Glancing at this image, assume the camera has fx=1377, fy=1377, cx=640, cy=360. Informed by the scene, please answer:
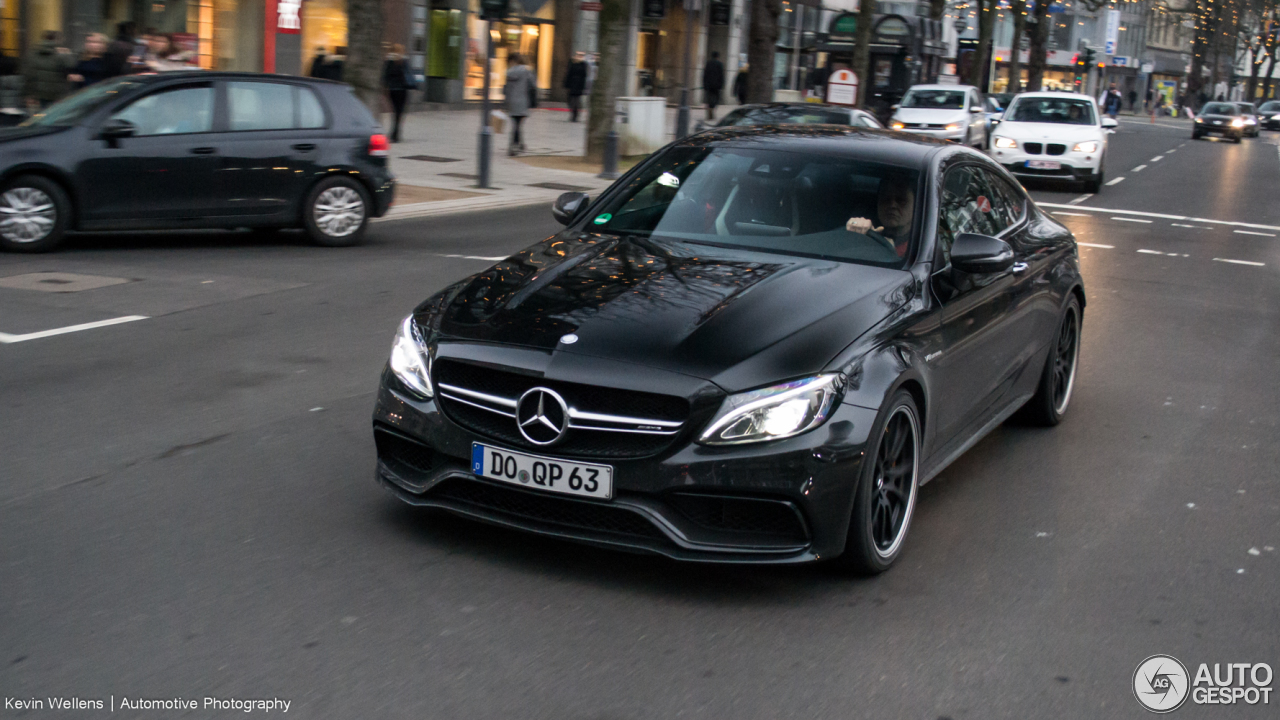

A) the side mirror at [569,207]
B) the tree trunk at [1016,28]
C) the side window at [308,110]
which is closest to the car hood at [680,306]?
the side mirror at [569,207]

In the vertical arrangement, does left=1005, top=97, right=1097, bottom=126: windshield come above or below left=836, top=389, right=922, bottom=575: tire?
above

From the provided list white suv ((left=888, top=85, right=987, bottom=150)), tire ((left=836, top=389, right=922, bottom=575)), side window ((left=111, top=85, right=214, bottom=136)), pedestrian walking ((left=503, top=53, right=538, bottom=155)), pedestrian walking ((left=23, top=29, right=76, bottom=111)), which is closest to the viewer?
tire ((left=836, top=389, right=922, bottom=575))

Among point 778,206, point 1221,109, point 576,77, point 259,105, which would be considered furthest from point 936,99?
point 1221,109

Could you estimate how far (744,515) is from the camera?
4414 mm

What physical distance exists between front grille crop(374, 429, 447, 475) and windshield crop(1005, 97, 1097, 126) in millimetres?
22354

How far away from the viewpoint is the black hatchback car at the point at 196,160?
38.2 ft

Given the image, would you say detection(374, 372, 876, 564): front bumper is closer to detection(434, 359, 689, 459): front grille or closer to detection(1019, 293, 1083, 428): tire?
detection(434, 359, 689, 459): front grille

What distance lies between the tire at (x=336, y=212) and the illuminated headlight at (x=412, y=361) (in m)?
8.53

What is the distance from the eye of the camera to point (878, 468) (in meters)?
4.71

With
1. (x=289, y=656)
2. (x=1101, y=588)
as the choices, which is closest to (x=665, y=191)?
(x=1101, y=588)

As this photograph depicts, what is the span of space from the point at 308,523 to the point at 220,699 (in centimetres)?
153

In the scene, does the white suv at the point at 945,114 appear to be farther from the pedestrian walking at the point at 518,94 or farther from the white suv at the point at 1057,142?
the pedestrian walking at the point at 518,94

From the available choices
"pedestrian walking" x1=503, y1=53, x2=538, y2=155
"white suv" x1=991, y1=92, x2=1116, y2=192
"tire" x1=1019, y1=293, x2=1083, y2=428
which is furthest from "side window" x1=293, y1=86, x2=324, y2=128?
"white suv" x1=991, y1=92, x2=1116, y2=192

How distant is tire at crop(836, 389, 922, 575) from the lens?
4.54m
